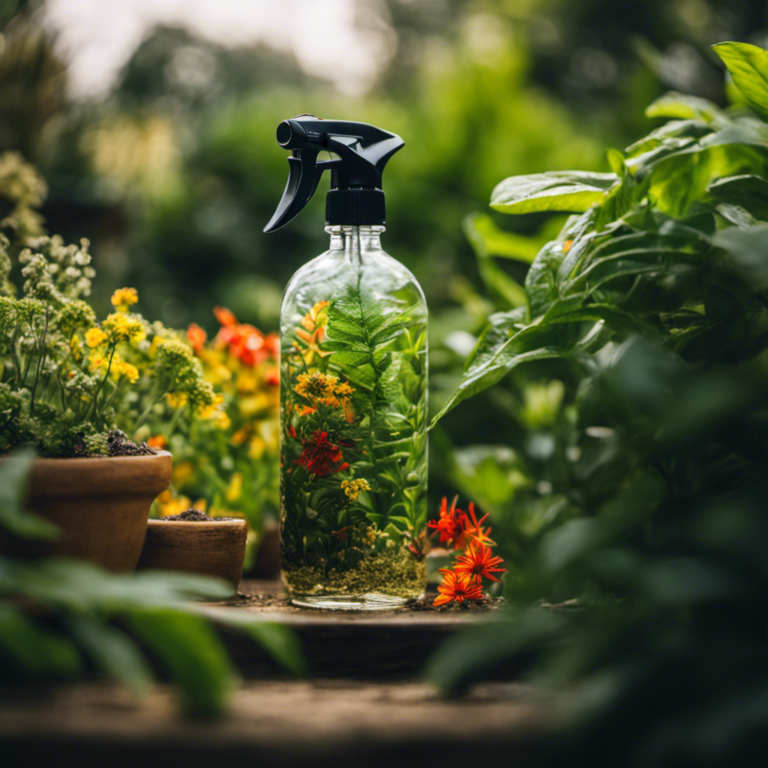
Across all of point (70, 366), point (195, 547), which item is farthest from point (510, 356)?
point (70, 366)

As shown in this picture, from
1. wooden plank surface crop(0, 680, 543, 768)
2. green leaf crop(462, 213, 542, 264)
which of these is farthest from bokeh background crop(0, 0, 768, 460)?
wooden plank surface crop(0, 680, 543, 768)

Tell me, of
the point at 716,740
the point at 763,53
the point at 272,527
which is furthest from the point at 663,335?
the point at 272,527

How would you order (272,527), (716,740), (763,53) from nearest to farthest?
(716,740) → (763,53) → (272,527)

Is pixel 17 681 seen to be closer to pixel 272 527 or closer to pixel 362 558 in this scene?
pixel 362 558

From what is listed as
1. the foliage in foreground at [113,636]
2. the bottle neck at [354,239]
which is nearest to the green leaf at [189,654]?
the foliage in foreground at [113,636]

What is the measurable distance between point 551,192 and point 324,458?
37 cm

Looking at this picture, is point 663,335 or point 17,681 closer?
point 17,681

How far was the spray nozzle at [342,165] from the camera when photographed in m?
0.73

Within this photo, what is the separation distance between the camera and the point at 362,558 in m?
0.70

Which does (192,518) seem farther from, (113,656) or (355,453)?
(113,656)

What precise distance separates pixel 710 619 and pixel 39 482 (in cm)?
53

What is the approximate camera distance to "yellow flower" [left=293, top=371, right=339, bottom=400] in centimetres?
71

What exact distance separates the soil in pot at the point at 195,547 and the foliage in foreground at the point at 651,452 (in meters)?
0.30

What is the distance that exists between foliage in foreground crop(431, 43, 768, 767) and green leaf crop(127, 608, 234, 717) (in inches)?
5.6
